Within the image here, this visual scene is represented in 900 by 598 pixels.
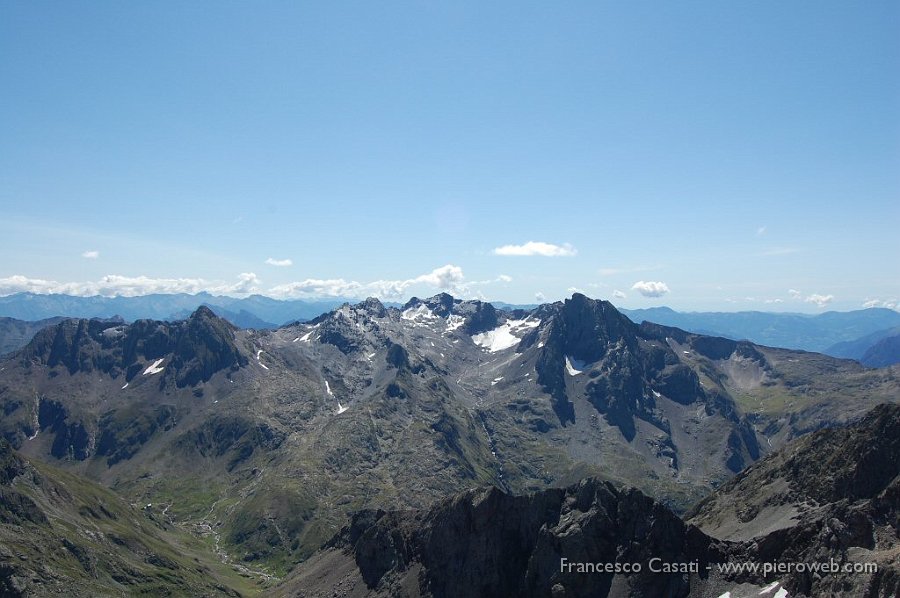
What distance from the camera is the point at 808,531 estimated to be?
94.9m

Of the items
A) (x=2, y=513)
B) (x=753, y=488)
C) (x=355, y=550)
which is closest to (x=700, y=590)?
(x=753, y=488)

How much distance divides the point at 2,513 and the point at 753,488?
22165 centimetres

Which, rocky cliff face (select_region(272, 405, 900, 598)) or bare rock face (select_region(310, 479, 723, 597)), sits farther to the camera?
bare rock face (select_region(310, 479, 723, 597))

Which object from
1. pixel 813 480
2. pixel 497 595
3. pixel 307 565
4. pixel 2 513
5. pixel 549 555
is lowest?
pixel 307 565

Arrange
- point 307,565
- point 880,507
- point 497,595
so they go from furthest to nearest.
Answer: point 307,565 → point 497,595 → point 880,507

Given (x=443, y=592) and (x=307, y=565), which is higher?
(x=443, y=592)

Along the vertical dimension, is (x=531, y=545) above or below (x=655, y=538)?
below

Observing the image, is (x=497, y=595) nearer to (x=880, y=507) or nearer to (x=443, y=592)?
(x=443, y=592)

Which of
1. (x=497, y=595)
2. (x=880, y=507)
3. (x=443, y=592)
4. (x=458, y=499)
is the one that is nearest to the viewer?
(x=880, y=507)

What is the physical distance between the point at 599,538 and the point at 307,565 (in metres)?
120

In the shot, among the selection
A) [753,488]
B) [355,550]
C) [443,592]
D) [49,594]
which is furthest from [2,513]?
[753,488]

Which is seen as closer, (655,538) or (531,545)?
(655,538)

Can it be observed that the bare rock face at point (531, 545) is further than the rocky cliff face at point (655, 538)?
Yes

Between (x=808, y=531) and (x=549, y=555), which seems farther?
(x=549, y=555)
